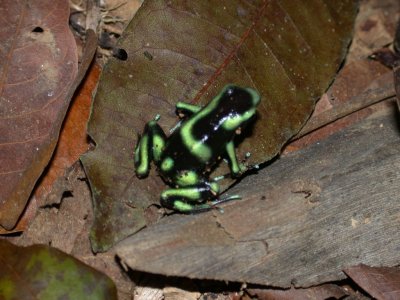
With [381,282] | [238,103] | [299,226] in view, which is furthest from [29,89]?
[381,282]

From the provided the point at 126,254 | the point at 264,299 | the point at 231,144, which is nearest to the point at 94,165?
the point at 126,254

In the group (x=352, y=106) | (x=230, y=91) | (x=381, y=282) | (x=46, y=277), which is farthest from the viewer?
(x=352, y=106)

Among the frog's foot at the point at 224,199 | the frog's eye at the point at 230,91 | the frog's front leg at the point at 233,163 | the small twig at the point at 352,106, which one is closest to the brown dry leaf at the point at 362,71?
the small twig at the point at 352,106

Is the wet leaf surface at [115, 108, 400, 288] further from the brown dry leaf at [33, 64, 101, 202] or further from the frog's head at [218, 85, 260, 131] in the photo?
the brown dry leaf at [33, 64, 101, 202]

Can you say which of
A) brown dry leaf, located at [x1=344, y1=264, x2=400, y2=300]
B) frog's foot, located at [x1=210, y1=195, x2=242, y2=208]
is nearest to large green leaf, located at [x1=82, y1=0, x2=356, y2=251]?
frog's foot, located at [x1=210, y1=195, x2=242, y2=208]

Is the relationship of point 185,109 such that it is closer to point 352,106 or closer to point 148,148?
point 148,148

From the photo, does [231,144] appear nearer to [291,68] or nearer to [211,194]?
[211,194]
